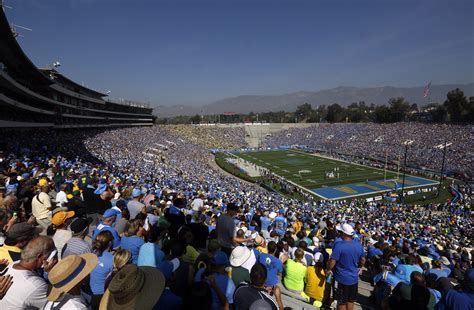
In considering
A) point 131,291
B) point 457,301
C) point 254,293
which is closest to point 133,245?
point 131,291

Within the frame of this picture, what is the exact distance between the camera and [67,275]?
2.62m

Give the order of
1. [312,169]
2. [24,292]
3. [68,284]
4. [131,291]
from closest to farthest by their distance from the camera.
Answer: [131,291], [68,284], [24,292], [312,169]

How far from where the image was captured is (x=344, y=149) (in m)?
62.5

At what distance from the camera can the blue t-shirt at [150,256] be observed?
4.21 meters

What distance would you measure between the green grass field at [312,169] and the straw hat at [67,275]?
35.4 m

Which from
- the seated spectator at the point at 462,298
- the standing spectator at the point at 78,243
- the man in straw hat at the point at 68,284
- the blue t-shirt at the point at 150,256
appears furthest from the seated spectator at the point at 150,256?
the seated spectator at the point at 462,298

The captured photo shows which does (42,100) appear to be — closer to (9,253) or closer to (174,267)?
(9,253)

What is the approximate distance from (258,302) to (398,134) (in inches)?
2705

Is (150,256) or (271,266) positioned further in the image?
(271,266)

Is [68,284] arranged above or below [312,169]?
above

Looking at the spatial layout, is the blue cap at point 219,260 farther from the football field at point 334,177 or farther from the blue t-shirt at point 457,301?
the football field at point 334,177

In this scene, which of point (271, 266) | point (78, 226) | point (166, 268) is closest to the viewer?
point (166, 268)

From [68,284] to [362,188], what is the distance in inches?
1479

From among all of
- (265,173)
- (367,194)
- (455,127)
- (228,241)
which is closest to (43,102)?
(265,173)
